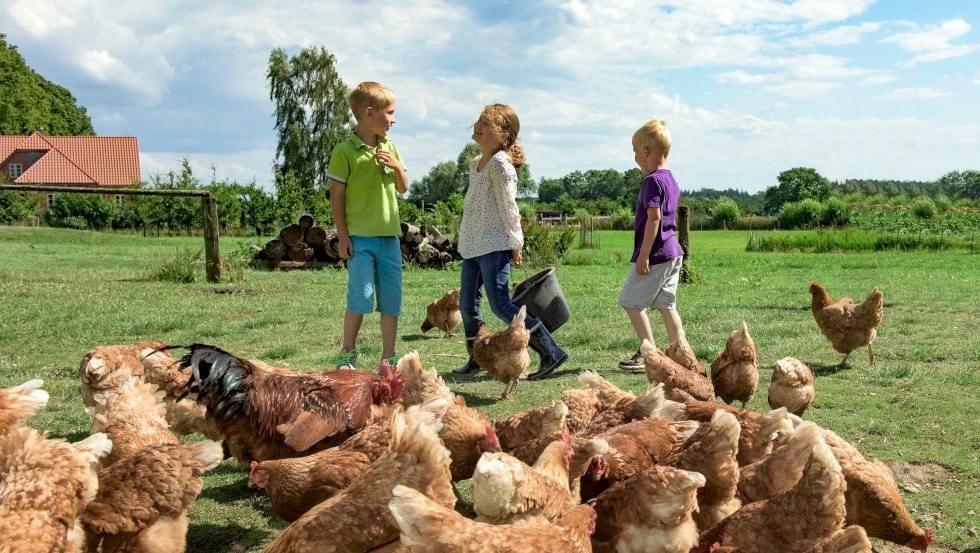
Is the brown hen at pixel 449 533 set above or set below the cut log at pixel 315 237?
below

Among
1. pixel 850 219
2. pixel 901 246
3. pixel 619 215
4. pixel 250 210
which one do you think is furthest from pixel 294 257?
pixel 850 219

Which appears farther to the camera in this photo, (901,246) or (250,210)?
(250,210)

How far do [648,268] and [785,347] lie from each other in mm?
2380

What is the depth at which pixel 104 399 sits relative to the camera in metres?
4.09

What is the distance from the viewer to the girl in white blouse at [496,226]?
20.8 feet

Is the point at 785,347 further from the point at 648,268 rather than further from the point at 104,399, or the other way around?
the point at 104,399

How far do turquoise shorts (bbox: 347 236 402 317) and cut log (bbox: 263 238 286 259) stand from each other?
12654 mm

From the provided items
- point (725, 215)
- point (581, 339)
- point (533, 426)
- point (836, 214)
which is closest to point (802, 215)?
point (836, 214)

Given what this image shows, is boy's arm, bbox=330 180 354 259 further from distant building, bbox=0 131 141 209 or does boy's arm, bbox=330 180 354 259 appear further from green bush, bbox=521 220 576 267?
distant building, bbox=0 131 141 209

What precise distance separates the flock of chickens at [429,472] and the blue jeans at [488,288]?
201 centimetres

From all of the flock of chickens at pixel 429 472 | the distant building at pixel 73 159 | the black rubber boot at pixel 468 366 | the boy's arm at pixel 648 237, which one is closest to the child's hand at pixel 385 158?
the black rubber boot at pixel 468 366

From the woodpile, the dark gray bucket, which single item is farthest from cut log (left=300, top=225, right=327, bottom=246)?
the dark gray bucket

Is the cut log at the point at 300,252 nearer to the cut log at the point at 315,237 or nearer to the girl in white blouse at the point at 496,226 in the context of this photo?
the cut log at the point at 315,237

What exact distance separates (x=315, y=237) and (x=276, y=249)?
100 centimetres
